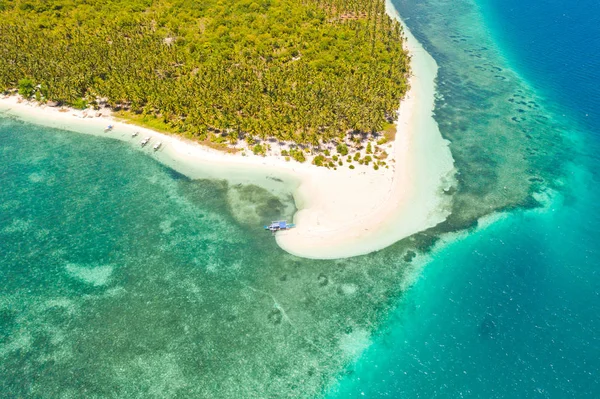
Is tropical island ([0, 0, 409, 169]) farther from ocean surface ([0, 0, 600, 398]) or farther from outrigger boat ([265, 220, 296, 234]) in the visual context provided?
outrigger boat ([265, 220, 296, 234])

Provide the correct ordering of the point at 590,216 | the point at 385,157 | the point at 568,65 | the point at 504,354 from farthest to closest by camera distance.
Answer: the point at 568,65 → the point at 385,157 → the point at 590,216 → the point at 504,354

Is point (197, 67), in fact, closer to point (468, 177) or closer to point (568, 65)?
point (468, 177)

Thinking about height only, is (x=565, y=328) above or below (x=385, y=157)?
below

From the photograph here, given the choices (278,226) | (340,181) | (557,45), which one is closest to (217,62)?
(340,181)

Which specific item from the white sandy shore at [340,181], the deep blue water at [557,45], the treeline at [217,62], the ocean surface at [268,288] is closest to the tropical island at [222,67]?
the treeline at [217,62]

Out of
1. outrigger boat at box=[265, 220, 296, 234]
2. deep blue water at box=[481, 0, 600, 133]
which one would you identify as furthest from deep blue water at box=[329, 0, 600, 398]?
deep blue water at box=[481, 0, 600, 133]

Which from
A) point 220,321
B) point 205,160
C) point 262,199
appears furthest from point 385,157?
point 220,321

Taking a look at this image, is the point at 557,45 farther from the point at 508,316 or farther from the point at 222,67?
the point at 508,316

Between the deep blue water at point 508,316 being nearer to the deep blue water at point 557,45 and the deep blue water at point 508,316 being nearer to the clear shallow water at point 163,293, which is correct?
the clear shallow water at point 163,293
